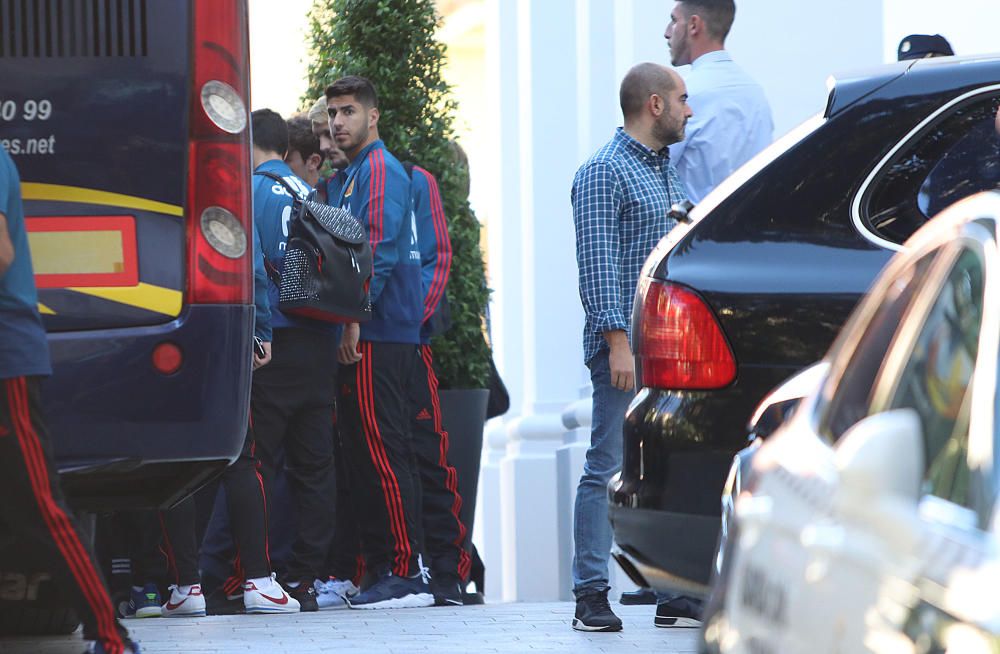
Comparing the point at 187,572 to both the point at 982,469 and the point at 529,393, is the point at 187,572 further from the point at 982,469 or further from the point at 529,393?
the point at 982,469

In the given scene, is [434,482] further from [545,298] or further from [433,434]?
[545,298]

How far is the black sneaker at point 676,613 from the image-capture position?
24.5ft

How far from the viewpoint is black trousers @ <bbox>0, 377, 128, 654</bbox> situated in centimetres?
521

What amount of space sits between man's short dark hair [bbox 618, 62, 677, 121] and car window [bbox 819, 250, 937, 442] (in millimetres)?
4229

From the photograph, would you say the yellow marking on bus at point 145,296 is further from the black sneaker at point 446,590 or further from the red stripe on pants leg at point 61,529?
the black sneaker at point 446,590

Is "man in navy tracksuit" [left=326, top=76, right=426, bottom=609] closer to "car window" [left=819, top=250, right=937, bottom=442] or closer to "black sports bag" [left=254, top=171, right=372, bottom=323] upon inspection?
"black sports bag" [left=254, top=171, right=372, bottom=323]

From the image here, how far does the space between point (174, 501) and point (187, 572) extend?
2.47m

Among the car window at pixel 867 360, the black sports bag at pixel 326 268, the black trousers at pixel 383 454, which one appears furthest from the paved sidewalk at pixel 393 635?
the car window at pixel 867 360

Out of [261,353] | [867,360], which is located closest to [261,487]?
[261,353]

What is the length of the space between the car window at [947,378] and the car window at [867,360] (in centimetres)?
12

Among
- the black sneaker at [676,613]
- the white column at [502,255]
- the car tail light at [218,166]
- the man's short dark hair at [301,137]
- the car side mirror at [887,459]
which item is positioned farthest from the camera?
the white column at [502,255]

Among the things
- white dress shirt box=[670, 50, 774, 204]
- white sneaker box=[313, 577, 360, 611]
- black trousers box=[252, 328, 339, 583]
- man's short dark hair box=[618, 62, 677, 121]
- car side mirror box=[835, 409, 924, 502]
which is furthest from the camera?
white sneaker box=[313, 577, 360, 611]

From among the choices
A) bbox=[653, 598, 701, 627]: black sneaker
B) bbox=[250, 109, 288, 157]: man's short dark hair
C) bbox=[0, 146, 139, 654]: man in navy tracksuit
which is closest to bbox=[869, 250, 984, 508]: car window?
bbox=[0, 146, 139, 654]: man in navy tracksuit

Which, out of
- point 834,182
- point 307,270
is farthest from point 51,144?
point 307,270
